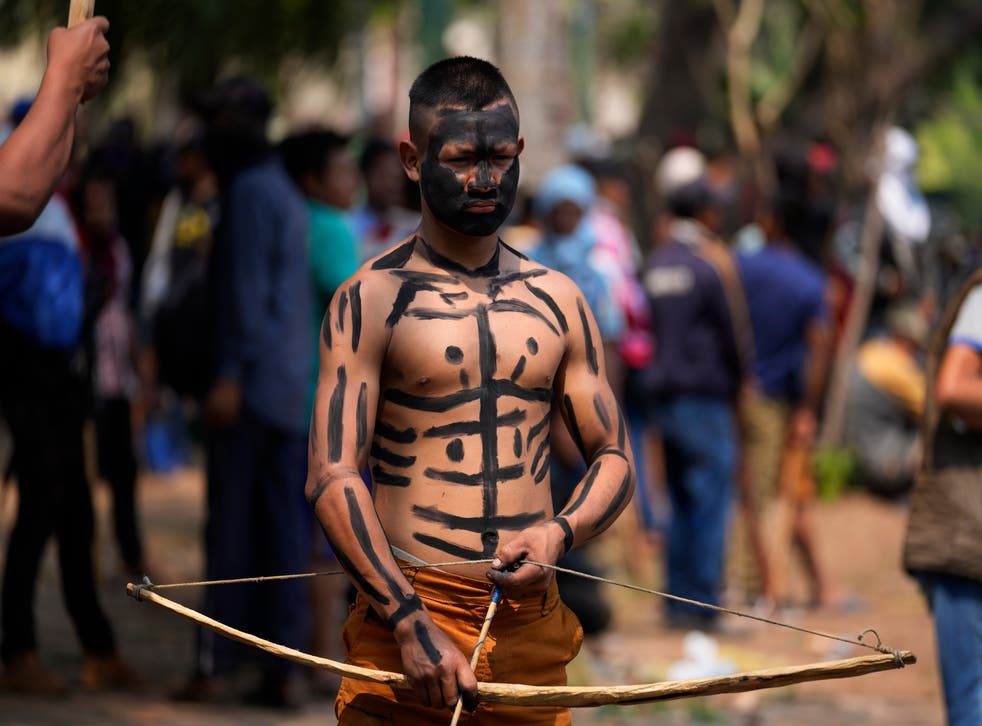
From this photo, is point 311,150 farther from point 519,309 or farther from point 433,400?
point 433,400

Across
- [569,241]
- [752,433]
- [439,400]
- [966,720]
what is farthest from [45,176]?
[752,433]

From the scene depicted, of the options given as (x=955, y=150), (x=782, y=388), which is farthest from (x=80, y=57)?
(x=955, y=150)

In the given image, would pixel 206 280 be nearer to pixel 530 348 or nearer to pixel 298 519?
pixel 298 519

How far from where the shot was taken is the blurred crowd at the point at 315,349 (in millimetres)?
6148

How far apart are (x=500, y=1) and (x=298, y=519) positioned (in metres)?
4.48

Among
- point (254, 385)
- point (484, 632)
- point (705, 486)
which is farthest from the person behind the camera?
point (705, 486)

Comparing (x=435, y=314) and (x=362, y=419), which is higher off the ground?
(x=435, y=314)

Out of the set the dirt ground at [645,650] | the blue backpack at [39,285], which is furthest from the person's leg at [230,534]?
the blue backpack at [39,285]

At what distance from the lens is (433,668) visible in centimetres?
314

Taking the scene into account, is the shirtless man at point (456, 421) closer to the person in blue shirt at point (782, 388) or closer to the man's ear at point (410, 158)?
the man's ear at point (410, 158)

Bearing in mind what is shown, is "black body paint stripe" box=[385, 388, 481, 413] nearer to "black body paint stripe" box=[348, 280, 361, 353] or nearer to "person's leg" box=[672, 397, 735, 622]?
"black body paint stripe" box=[348, 280, 361, 353]

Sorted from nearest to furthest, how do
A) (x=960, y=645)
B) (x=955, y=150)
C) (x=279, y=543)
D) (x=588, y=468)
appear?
(x=588, y=468) < (x=960, y=645) < (x=279, y=543) < (x=955, y=150)

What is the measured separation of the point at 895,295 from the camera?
1234 cm

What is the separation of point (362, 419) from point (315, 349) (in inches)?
134
